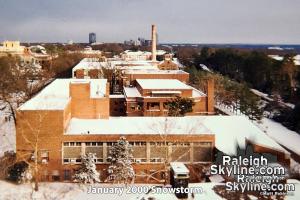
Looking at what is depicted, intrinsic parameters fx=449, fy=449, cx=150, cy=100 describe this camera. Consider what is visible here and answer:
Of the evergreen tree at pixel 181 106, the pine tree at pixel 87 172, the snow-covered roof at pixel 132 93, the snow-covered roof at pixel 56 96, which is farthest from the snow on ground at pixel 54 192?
the snow-covered roof at pixel 132 93

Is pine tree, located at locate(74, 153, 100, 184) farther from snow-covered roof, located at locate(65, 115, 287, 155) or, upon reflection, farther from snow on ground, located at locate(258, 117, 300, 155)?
snow on ground, located at locate(258, 117, 300, 155)

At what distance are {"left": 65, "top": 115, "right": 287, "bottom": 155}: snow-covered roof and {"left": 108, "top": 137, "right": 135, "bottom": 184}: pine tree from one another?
1592 millimetres

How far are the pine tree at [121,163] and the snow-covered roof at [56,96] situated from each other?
3.11m

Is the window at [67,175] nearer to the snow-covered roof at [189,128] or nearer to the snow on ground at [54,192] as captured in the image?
the snow on ground at [54,192]

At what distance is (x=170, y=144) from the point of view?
19.0 metres

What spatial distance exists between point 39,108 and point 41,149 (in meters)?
1.72

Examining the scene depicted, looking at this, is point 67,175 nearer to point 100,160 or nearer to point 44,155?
point 44,155

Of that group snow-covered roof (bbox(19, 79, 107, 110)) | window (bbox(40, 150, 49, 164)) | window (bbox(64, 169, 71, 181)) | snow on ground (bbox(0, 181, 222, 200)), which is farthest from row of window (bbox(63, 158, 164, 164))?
snow-covered roof (bbox(19, 79, 107, 110))

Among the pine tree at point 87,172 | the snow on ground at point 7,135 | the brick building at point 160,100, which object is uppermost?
the brick building at point 160,100

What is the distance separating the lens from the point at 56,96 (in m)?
22.8

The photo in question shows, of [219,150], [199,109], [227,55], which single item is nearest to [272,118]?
[199,109]

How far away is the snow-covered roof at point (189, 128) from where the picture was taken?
19344 millimetres

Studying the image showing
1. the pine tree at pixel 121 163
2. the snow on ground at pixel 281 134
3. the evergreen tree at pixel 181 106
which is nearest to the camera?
the pine tree at pixel 121 163

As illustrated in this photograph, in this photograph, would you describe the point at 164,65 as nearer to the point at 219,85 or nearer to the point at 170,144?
the point at 219,85
